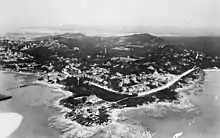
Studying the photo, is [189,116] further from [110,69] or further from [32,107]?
[32,107]

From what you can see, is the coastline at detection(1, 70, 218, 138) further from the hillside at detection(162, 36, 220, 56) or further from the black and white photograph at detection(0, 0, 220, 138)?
the hillside at detection(162, 36, 220, 56)

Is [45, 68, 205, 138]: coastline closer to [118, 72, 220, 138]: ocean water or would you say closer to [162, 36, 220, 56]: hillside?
[118, 72, 220, 138]: ocean water

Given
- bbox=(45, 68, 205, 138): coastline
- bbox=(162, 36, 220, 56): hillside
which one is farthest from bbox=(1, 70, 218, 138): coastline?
bbox=(162, 36, 220, 56): hillside

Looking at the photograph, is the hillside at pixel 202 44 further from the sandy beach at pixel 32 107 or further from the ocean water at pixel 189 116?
the sandy beach at pixel 32 107

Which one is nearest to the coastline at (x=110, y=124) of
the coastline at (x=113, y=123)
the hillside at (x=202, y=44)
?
the coastline at (x=113, y=123)

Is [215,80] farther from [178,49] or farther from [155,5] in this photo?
[155,5]

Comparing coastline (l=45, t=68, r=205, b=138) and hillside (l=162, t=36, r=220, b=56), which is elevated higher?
hillside (l=162, t=36, r=220, b=56)

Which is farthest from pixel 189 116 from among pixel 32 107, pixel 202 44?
pixel 32 107

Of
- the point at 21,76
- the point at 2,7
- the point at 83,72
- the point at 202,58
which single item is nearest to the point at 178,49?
the point at 202,58
